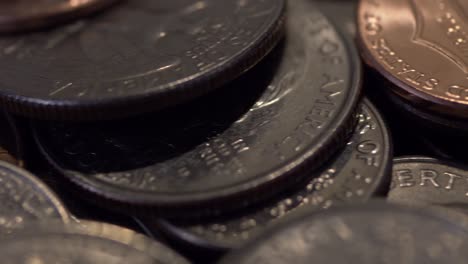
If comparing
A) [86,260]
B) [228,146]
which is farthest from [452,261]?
[86,260]

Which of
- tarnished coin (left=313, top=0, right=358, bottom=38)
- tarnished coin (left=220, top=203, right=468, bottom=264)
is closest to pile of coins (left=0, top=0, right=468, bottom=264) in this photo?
tarnished coin (left=220, top=203, right=468, bottom=264)

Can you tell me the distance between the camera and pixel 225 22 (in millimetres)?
1220

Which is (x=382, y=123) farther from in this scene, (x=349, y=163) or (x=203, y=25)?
(x=203, y=25)

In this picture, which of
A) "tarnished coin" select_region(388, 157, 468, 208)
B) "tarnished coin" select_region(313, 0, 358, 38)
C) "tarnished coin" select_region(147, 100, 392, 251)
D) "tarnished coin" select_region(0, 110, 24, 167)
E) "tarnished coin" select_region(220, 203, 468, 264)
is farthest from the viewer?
"tarnished coin" select_region(313, 0, 358, 38)

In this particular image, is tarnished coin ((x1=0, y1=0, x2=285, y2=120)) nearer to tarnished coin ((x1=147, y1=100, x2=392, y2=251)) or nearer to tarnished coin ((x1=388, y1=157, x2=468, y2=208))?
tarnished coin ((x1=147, y1=100, x2=392, y2=251))

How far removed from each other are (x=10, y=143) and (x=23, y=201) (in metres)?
0.24

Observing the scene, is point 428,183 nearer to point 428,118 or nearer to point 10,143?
point 428,118

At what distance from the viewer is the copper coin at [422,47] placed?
1.15 meters

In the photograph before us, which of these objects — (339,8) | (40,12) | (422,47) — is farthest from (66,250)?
(339,8)

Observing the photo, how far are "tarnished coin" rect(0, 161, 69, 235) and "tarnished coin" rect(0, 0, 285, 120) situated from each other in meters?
0.14

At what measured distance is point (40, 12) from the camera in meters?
1.31

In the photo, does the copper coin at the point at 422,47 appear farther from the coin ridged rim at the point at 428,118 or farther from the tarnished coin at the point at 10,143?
the tarnished coin at the point at 10,143

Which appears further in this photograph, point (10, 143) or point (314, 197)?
point (10, 143)

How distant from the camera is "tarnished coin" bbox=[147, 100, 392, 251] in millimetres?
999
